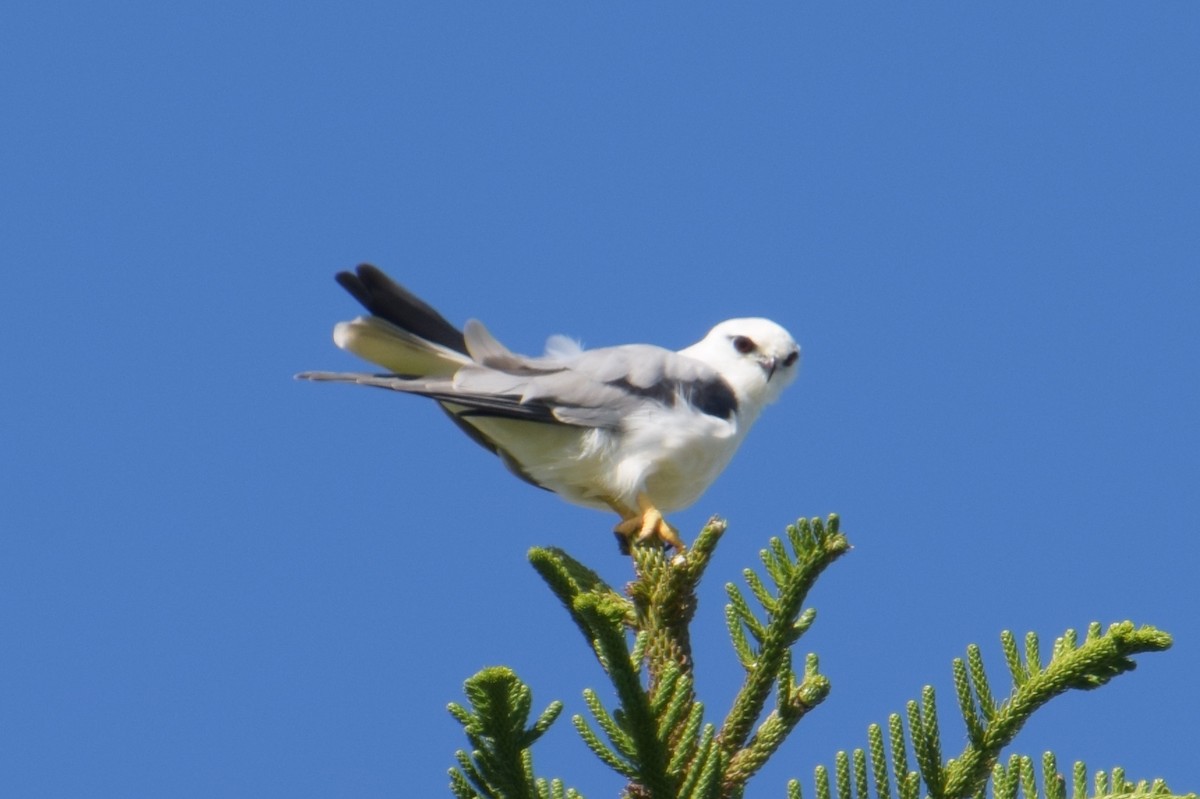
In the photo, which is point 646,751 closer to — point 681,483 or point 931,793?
point 931,793

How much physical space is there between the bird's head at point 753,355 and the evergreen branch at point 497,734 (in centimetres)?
421

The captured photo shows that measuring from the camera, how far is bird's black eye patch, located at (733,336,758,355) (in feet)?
22.7

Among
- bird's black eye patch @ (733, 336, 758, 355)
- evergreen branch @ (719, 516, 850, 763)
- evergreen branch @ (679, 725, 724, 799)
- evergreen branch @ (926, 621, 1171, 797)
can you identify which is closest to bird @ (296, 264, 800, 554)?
bird's black eye patch @ (733, 336, 758, 355)

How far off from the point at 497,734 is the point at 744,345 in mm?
4637

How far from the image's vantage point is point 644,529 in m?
5.38

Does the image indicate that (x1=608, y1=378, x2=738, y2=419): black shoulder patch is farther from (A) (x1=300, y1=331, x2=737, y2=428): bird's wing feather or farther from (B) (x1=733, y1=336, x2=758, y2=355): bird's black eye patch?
(B) (x1=733, y1=336, x2=758, y2=355): bird's black eye patch

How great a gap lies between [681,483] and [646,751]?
11.0 ft

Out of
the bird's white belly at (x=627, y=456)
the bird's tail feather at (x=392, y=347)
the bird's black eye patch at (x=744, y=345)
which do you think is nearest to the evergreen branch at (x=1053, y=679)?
the bird's white belly at (x=627, y=456)

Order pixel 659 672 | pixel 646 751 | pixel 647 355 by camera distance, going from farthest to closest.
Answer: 1. pixel 647 355
2. pixel 659 672
3. pixel 646 751

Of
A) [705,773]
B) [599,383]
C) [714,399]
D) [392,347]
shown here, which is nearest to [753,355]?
[714,399]

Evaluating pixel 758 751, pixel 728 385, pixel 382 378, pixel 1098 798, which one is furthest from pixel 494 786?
pixel 728 385

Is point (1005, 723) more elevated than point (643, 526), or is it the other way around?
point (643, 526)

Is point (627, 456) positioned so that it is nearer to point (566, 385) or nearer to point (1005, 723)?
point (566, 385)

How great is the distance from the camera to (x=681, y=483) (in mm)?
5859
